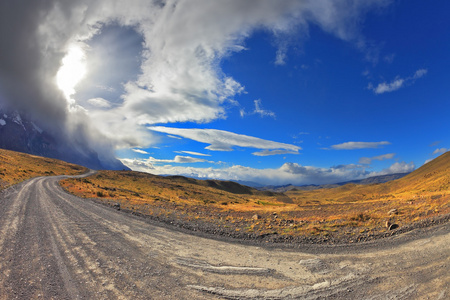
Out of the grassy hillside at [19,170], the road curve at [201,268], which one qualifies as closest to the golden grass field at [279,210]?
the grassy hillside at [19,170]

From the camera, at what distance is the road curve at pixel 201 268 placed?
6223 mm

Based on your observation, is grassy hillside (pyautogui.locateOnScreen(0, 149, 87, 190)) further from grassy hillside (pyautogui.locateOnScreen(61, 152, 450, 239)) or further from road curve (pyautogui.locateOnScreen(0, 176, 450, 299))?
road curve (pyautogui.locateOnScreen(0, 176, 450, 299))

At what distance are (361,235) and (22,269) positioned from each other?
643 inches

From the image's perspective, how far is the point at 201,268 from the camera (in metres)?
7.89

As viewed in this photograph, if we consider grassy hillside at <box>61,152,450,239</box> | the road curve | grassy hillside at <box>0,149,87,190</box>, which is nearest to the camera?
the road curve

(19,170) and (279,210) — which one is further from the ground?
(19,170)

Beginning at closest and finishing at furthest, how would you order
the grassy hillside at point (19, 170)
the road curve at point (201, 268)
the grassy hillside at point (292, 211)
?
the road curve at point (201, 268)
the grassy hillside at point (292, 211)
the grassy hillside at point (19, 170)

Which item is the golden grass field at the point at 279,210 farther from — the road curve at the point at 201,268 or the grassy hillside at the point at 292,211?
the road curve at the point at 201,268

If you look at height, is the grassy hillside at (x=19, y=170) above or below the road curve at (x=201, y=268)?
above

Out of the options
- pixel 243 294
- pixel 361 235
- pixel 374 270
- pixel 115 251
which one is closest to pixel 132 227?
pixel 115 251

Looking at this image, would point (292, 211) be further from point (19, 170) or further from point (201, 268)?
point (19, 170)

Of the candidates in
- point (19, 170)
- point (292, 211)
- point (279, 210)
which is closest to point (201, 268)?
point (292, 211)

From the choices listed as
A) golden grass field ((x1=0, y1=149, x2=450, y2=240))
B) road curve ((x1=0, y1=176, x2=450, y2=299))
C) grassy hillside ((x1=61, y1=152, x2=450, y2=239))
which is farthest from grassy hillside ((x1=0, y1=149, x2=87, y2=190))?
road curve ((x1=0, y1=176, x2=450, y2=299))

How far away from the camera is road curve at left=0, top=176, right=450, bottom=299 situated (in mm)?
6223
